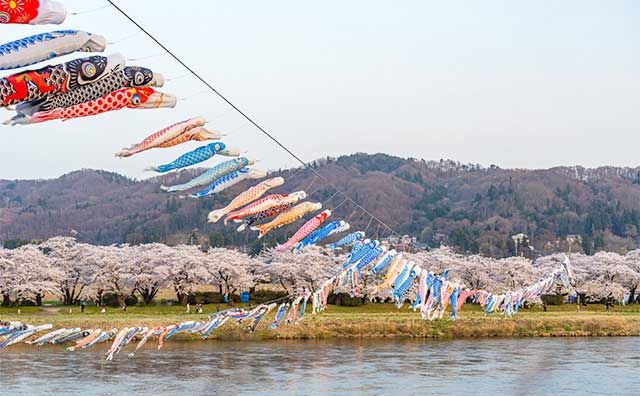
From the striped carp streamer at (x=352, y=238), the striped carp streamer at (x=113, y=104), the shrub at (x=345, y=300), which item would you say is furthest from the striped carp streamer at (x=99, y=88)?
the shrub at (x=345, y=300)

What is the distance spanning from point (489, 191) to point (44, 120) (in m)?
180

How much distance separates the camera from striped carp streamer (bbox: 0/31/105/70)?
1270cm

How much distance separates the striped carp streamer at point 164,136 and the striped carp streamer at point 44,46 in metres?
2.78

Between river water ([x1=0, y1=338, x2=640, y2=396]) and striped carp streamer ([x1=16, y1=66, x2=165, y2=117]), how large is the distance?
14273 millimetres

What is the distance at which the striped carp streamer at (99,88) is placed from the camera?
46.1 feet

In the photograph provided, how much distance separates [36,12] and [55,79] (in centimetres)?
157

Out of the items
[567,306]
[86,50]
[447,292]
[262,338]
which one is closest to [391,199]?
[567,306]

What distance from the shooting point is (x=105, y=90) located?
14625 millimetres

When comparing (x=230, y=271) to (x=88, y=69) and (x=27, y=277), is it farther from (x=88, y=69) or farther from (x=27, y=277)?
(x=88, y=69)

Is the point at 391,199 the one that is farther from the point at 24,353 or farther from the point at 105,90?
the point at 105,90

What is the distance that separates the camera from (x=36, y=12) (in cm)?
1234

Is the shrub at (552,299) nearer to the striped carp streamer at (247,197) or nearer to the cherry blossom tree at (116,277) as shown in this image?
the cherry blossom tree at (116,277)

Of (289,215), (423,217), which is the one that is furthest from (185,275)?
(423,217)

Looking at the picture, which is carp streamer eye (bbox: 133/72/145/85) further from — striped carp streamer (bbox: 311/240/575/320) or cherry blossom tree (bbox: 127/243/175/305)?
cherry blossom tree (bbox: 127/243/175/305)
